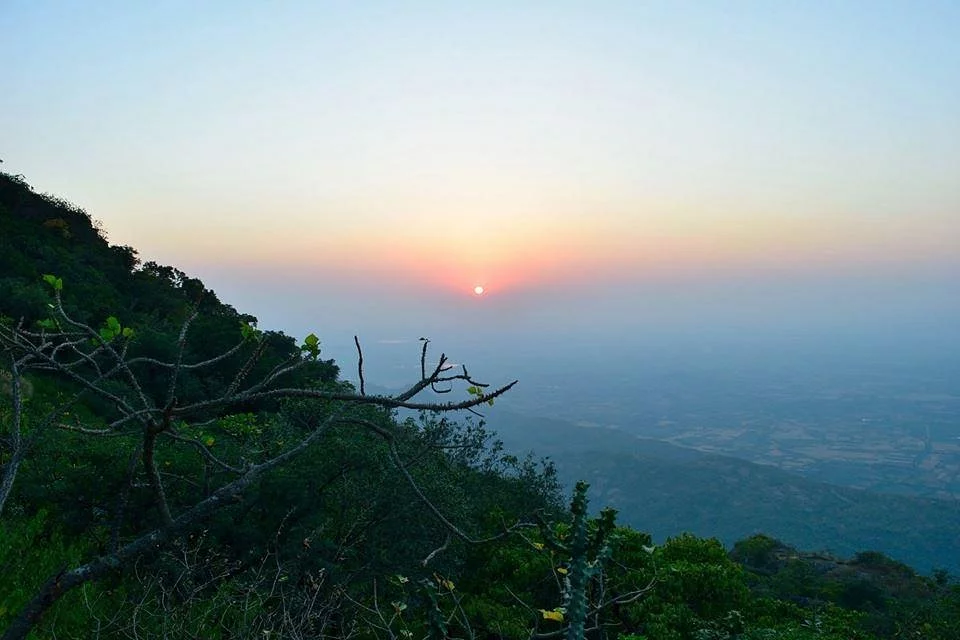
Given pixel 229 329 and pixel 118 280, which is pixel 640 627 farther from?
pixel 118 280

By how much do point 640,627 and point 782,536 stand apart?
108766 mm

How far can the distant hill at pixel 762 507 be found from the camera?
317 feet

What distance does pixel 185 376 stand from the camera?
78.4 ft

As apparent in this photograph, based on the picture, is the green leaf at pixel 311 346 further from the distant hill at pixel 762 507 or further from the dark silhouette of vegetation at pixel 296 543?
the distant hill at pixel 762 507

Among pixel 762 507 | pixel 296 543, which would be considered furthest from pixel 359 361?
pixel 762 507

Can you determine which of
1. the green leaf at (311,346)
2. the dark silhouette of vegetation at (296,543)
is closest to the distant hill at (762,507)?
the dark silhouette of vegetation at (296,543)

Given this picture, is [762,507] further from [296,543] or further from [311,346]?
[311,346]

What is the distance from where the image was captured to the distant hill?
317 feet

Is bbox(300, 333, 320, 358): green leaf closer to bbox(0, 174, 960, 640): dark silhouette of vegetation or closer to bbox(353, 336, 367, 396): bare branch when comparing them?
bbox(0, 174, 960, 640): dark silhouette of vegetation

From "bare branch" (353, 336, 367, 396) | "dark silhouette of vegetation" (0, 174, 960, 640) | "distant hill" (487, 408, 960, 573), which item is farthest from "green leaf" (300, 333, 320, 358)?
"distant hill" (487, 408, 960, 573)

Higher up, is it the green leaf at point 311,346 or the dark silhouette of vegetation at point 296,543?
the green leaf at point 311,346

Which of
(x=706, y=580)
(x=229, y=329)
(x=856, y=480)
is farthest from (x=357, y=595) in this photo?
(x=856, y=480)

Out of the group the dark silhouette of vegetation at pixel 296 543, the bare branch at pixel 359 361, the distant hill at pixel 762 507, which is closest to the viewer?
the bare branch at pixel 359 361

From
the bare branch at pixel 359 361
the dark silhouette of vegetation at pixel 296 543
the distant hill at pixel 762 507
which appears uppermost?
the bare branch at pixel 359 361
